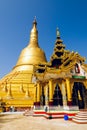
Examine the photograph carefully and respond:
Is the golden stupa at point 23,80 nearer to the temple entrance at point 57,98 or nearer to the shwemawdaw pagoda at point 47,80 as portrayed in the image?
the shwemawdaw pagoda at point 47,80

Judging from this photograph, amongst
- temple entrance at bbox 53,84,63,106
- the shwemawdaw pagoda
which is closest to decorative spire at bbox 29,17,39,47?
the shwemawdaw pagoda

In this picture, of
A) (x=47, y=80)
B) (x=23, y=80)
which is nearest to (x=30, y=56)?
(x=23, y=80)

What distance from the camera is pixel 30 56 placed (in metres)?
46.4

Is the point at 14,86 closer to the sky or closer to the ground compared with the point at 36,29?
closer to the ground

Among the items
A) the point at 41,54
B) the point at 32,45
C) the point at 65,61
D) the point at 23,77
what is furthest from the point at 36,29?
the point at 65,61

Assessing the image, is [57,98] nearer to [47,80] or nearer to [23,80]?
[47,80]

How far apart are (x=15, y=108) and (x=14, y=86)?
20.9 feet

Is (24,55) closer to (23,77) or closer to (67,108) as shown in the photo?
(23,77)

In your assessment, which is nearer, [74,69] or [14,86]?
[74,69]

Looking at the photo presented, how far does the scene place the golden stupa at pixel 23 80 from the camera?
34.0 m

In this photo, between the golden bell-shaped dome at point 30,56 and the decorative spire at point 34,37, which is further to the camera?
the decorative spire at point 34,37

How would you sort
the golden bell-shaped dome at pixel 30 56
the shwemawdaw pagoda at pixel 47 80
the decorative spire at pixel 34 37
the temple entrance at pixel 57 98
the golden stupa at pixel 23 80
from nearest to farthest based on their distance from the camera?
the shwemawdaw pagoda at pixel 47 80 → the temple entrance at pixel 57 98 → the golden stupa at pixel 23 80 → the golden bell-shaped dome at pixel 30 56 → the decorative spire at pixel 34 37

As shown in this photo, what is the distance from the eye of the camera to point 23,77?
1609 inches

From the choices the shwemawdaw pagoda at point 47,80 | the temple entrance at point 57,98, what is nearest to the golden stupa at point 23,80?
the shwemawdaw pagoda at point 47,80
